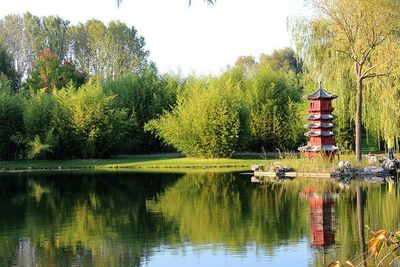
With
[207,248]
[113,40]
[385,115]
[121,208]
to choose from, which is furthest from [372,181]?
[113,40]

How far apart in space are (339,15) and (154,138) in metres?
19.2

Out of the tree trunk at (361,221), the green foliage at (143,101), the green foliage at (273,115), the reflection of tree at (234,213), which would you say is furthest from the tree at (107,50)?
the tree trunk at (361,221)

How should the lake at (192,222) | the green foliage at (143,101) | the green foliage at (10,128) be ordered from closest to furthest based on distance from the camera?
the lake at (192,222)
the green foliage at (10,128)
the green foliage at (143,101)

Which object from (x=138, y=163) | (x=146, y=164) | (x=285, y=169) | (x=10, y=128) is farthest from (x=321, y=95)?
(x=10, y=128)

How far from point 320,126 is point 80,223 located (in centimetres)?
1580

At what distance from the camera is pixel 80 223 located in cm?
1484

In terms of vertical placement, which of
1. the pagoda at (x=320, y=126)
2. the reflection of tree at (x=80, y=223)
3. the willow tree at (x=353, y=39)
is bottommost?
the reflection of tree at (x=80, y=223)

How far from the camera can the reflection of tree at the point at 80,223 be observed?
1094 cm

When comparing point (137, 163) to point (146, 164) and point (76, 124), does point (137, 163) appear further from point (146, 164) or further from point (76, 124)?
point (76, 124)

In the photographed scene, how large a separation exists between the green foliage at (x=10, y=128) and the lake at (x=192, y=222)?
1587 cm

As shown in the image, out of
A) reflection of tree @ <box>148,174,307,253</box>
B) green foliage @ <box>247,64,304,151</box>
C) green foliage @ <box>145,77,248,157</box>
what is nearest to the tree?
green foliage @ <box>247,64,304,151</box>

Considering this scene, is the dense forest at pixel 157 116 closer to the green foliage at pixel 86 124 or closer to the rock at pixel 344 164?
the green foliage at pixel 86 124

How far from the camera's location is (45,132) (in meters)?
39.4

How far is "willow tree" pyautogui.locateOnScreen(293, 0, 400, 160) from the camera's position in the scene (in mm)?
26109
